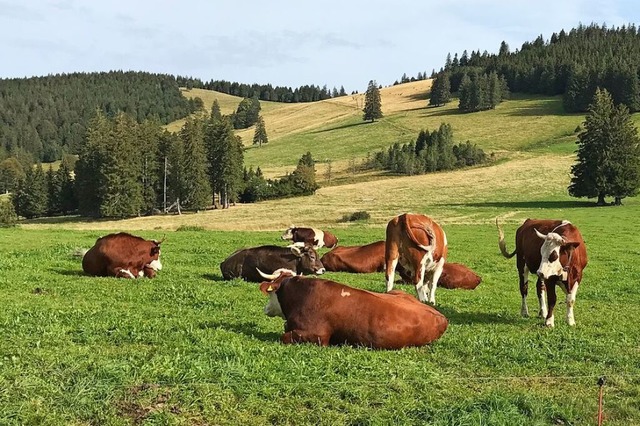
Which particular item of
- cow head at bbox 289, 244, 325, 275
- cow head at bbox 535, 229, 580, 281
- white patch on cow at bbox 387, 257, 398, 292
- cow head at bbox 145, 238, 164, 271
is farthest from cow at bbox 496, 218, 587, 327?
cow head at bbox 145, 238, 164, 271

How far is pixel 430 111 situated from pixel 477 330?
149 m

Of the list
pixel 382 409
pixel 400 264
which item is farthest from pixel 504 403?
pixel 400 264

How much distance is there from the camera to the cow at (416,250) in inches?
507

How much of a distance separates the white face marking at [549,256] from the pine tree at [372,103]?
14359cm

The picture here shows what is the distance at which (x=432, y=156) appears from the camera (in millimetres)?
96938

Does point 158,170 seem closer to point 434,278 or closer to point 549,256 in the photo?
point 434,278

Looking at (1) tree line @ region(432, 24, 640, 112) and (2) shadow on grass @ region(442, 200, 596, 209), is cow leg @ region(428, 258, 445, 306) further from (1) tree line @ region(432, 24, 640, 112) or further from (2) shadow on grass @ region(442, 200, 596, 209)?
(1) tree line @ region(432, 24, 640, 112)

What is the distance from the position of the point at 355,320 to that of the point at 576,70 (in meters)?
145

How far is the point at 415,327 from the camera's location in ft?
29.2

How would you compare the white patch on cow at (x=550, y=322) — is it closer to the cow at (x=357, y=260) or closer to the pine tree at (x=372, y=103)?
the cow at (x=357, y=260)

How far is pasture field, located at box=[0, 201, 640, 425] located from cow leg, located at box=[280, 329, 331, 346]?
0.28 metres

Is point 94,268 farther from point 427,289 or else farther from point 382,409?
point 382,409

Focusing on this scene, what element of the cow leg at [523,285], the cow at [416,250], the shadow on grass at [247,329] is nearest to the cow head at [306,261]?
the cow at [416,250]

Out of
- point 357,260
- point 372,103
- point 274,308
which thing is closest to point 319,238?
point 357,260
